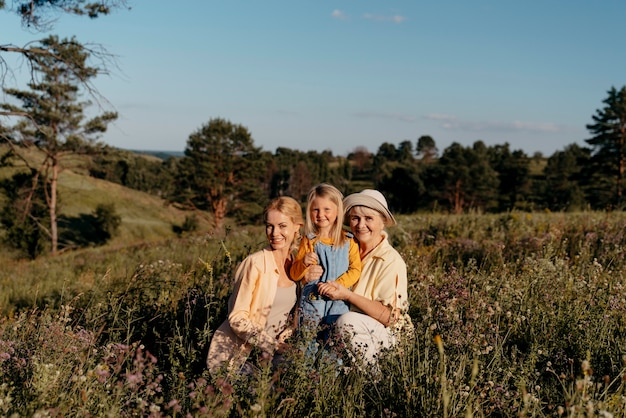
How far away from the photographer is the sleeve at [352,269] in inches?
153

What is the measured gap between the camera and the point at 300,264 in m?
3.90

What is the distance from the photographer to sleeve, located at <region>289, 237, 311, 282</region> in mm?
Result: 3887

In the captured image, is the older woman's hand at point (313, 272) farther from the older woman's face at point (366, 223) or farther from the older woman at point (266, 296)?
the older woman's face at point (366, 223)

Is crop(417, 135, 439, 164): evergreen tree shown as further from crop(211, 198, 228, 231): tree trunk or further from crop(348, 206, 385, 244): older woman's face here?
crop(348, 206, 385, 244): older woman's face

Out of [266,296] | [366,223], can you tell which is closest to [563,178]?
[366,223]

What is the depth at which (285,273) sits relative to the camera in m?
4.03

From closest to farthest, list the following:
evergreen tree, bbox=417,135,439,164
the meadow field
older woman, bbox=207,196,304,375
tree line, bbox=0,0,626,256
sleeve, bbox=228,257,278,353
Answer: the meadow field < sleeve, bbox=228,257,278,353 < older woman, bbox=207,196,304,375 < tree line, bbox=0,0,626,256 < evergreen tree, bbox=417,135,439,164

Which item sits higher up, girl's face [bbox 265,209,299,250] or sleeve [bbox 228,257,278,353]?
girl's face [bbox 265,209,299,250]

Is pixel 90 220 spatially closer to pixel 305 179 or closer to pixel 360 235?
pixel 305 179

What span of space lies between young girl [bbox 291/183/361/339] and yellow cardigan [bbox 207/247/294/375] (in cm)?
23

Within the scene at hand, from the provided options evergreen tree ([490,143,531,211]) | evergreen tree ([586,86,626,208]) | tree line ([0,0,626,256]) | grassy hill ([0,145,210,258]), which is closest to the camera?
tree line ([0,0,626,256])

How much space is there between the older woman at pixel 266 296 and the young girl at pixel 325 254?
0.13m

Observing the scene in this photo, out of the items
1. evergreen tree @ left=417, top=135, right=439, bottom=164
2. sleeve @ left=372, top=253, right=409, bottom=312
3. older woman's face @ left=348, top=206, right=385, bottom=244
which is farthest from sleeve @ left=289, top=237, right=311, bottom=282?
evergreen tree @ left=417, top=135, right=439, bottom=164

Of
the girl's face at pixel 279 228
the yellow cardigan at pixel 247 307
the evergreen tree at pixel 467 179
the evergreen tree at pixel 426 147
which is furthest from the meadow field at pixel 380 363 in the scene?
the evergreen tree at pixel 426 147
